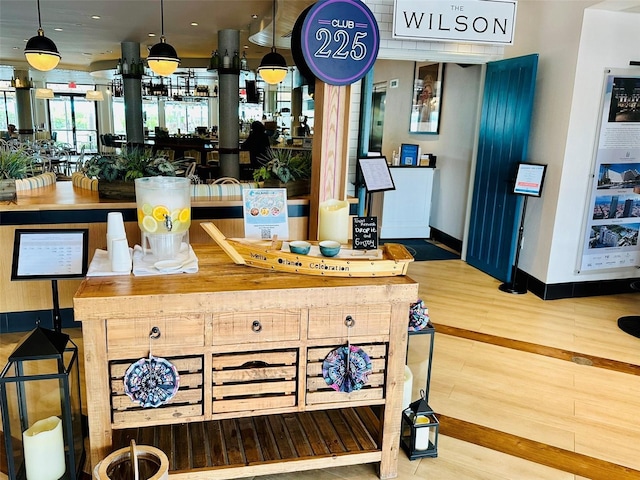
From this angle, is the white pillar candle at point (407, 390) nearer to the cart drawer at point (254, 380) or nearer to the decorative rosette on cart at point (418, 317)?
the decorative rosette on cart at point (418, 317)

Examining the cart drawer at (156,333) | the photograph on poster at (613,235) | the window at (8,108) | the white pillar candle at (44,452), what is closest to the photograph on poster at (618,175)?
the photograph on poster at (613,235)

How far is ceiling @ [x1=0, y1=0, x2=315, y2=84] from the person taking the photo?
7.46m

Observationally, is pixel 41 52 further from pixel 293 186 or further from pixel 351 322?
pixel 351 322

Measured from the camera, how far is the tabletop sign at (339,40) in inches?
115

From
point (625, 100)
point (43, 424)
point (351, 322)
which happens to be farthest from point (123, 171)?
point (625, 100)

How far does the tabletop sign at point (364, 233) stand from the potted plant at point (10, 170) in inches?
110

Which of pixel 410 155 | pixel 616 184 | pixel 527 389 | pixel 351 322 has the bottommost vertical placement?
pixel 527 389

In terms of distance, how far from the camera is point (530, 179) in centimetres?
514

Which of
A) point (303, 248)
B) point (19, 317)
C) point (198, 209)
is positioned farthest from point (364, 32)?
point (19, 317)

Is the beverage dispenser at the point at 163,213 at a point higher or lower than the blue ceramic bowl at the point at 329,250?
higher

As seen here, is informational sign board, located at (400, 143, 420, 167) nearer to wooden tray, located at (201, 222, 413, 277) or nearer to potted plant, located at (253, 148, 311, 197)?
potted plant, located at (253, 148, 311, 197)

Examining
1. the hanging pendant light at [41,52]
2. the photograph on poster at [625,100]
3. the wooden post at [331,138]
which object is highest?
the hanging pendant light at [41,52]

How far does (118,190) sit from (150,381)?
7.99 feet

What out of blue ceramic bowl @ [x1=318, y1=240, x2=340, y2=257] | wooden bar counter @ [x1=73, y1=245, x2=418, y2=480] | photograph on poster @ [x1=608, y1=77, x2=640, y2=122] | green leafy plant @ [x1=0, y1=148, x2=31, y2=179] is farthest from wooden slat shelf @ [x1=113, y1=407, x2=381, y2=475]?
photograph on poster @ [x1=608, y1=77, x2=640, y2=122]
